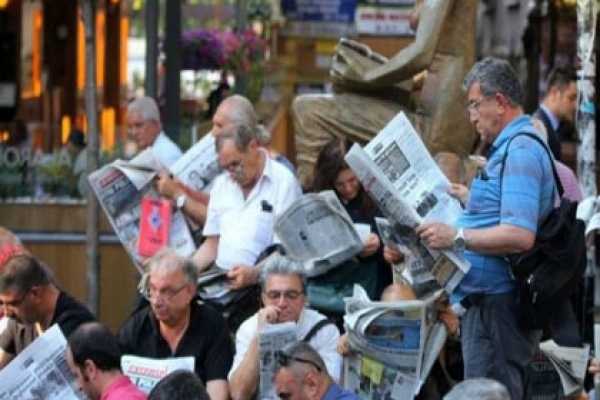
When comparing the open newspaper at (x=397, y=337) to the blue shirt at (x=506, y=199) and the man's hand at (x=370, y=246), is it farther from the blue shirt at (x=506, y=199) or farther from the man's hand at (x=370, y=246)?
the man's hand at (x=370, y=246)

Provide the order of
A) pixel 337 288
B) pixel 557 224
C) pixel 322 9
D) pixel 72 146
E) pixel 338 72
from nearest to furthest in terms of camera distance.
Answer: pixel 557 224 < pixel 337 288 < pixel 338 72 < pixel 72 146 < pixel 322 9

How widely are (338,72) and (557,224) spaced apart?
3791 mm

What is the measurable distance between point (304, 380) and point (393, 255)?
1289 millimetres

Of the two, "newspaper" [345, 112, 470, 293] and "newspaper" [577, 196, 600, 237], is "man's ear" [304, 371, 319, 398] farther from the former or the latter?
"newspaper" [577, 196, 600, 237]

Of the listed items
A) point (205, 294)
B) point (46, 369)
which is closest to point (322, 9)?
point (205, 294)

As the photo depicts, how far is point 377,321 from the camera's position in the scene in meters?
8.60

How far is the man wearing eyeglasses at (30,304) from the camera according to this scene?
9.23 meters

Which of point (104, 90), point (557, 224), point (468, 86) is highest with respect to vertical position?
point (468, 86)

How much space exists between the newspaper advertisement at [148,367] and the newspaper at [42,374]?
0.45 m

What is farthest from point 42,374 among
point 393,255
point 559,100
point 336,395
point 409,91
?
point 559,100

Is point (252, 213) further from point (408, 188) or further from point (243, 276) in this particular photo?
point (408, 188)

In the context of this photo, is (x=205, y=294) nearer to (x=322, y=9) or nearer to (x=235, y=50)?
(x=235, y=50)

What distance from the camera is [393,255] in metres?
9.01

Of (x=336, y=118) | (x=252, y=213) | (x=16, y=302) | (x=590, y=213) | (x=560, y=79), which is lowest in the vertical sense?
(x=16, y=302)
